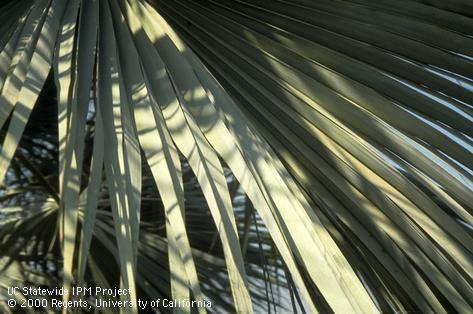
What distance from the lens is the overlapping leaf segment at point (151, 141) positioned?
0.65 meters

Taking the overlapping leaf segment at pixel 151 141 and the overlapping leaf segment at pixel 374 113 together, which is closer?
the overlapping leaf segment at pixel 151 141

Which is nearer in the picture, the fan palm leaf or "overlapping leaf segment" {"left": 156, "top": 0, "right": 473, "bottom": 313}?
the fan palm leaf

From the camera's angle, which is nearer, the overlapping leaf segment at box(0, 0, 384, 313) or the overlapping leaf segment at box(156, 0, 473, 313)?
the overlapping leaf segment at box(0, 0, 384, 313)

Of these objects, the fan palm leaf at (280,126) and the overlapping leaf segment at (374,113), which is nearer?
the fan palm leaf at (280,126)

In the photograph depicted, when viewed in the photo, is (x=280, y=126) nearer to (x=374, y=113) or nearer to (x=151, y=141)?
(x=374, y=113)

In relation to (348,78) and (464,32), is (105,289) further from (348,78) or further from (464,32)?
(464,32)

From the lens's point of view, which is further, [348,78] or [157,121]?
[348,78]

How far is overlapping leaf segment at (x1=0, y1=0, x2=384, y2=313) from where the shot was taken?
0.65 metres

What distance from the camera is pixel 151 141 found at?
0.72 metres

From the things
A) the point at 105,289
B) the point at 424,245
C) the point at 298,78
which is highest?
the point at 105,289

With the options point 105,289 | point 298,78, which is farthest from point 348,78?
point 105,289

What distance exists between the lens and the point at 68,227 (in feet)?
2.13

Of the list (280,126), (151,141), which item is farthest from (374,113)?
(151,141)

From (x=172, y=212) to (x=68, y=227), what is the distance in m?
0.10
